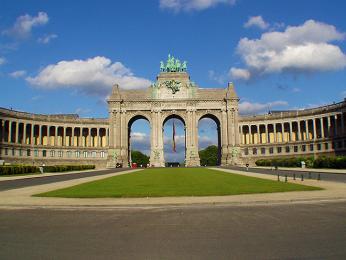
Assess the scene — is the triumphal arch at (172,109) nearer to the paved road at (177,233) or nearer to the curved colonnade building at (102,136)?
the curved colonnade building at (102,136)

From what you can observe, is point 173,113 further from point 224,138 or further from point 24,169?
point 24,169

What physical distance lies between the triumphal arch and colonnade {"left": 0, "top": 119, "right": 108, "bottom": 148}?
17.1 m

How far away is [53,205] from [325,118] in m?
115

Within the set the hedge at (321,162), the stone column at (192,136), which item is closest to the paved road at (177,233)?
the hedge at (321,162)

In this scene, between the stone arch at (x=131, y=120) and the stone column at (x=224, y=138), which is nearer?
the stone column at (x=224, y=138)

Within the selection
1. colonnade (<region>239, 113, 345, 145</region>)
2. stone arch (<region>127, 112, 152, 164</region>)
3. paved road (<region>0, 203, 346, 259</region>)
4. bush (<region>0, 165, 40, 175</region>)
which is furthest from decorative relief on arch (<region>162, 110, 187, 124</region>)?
paved road (<region>0, 203, 346, 259</region>)

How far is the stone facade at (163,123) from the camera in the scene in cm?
11819

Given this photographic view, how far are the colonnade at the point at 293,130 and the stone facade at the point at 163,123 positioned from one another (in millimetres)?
319

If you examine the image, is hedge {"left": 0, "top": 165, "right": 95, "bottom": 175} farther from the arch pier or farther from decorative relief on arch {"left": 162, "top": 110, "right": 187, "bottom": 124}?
decorative relief on arch {"left": 162, "top": 110, "right": 187, "bottom": 124}

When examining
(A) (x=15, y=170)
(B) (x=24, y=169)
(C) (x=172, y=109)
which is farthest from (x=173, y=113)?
(A) (x=15, y=170)

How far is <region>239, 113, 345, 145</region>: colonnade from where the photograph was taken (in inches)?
4638

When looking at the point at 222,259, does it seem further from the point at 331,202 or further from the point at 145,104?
the point at 145,104

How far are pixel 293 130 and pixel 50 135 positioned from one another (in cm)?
8706

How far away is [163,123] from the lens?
12500 cm
